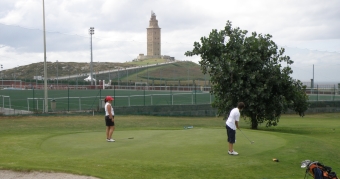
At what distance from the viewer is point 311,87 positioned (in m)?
63.2

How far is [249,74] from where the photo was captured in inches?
1017

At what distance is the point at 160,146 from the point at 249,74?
1185cm

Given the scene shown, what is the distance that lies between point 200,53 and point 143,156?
1472 cm

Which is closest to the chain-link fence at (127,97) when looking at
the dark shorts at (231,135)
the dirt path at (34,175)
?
the dark shorts at (231,135)

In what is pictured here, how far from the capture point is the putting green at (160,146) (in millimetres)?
13836

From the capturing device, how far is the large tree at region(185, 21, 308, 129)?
25.8 m

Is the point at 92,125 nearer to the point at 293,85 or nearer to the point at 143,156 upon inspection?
the point at 293,85

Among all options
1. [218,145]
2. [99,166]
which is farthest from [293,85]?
[99,166]


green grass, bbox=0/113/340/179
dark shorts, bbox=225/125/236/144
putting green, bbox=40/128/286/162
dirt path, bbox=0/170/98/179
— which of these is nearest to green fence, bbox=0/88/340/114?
putting green, bbox=40/128/286/162

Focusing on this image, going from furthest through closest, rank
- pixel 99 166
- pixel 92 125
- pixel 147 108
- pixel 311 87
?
pixel 311 87, pixel 147 108, pixel 92 125, pixel 99 166

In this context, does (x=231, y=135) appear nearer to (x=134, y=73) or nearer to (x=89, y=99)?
(x=89, y=99)

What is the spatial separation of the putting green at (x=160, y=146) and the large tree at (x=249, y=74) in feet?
23.1

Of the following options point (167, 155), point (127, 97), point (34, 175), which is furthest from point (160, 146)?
point (127, 97)

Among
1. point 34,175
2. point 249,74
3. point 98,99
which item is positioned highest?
point 249,74
